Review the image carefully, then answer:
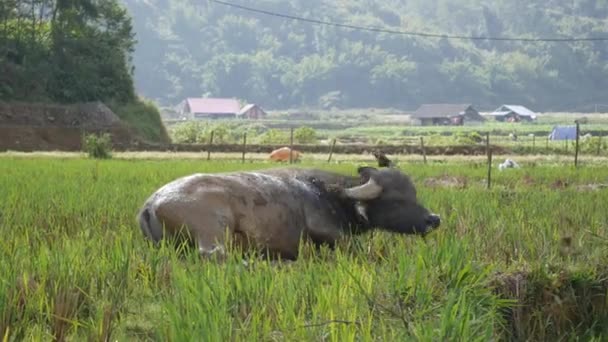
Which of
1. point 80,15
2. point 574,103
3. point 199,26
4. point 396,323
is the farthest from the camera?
point 199,26

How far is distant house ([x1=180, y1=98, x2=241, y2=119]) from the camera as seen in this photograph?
82994mm

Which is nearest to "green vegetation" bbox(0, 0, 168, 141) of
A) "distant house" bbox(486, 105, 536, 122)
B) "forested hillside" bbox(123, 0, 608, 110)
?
"distant house" bbox(486, 105, 536, 122)

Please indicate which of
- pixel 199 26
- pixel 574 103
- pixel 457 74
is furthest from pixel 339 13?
pixel 574 103

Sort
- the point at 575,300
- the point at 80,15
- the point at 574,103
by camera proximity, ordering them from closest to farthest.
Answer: the point at 575,300 → the point at 80,15 → the point at 574,103

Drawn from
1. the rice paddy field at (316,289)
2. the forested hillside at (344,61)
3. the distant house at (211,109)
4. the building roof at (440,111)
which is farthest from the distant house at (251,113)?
the rice paddy field at (316,289)

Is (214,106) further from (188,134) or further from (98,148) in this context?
(98,148)

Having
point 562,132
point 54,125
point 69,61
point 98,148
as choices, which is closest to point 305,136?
point 69,61

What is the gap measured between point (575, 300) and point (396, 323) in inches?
55.1

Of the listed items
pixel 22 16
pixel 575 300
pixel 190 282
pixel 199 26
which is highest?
pixel 199 26

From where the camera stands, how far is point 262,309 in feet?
9.46

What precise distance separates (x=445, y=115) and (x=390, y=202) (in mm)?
69109

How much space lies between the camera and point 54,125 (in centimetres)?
2955

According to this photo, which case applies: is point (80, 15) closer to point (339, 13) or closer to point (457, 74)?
point (457, 74)

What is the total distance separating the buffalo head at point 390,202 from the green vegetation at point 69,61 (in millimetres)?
26643
